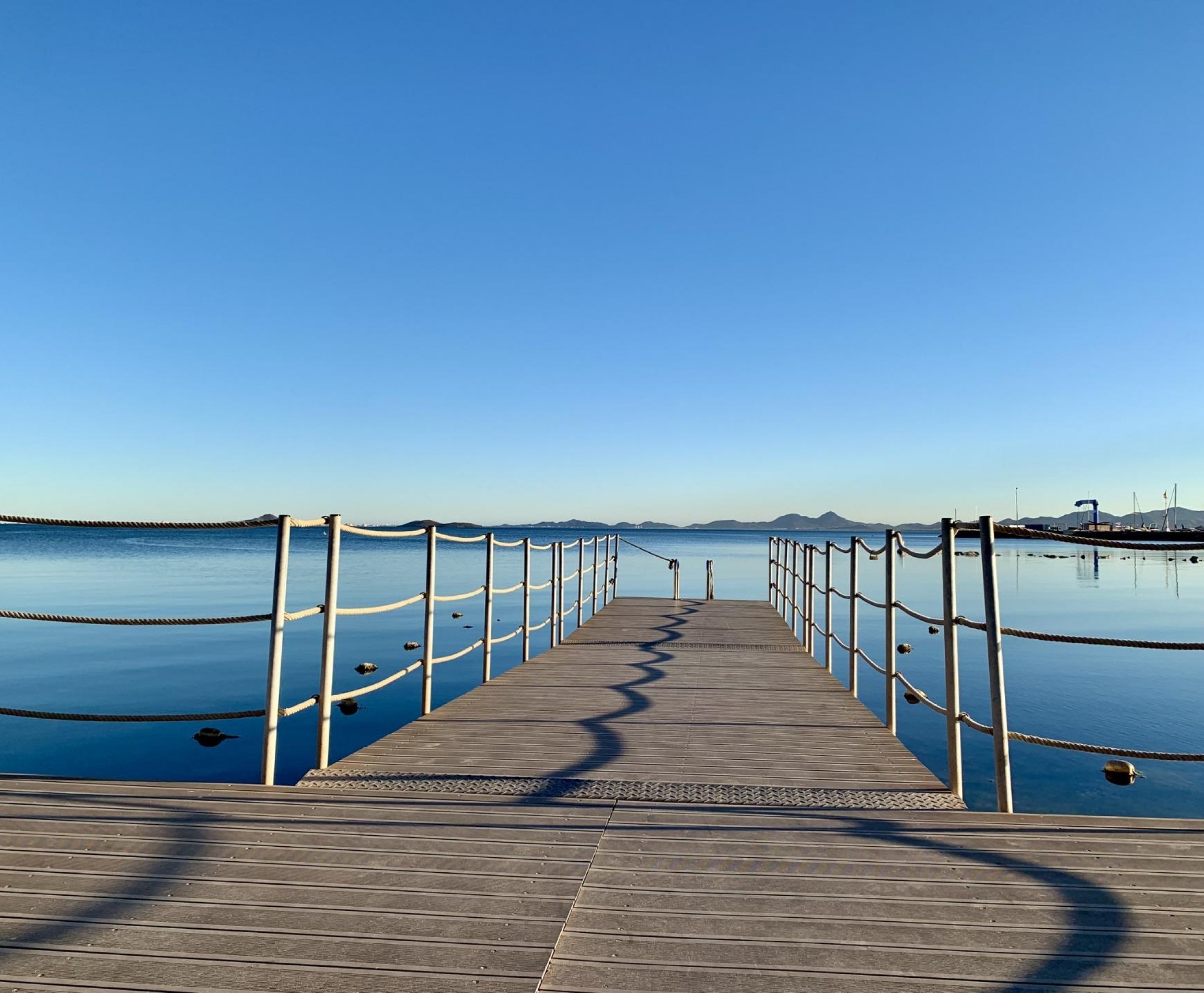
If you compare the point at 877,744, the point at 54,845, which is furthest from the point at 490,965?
the point at 877,744

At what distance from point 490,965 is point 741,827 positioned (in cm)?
112

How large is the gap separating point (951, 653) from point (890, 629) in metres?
1.09

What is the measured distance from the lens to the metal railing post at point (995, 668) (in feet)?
9.73

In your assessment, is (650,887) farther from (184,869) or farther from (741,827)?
(184,869)

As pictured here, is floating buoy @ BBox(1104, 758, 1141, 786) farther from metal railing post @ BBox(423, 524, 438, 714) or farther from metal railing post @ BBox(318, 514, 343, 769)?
metal railing post @ BBox(318, 514, 343, 769)

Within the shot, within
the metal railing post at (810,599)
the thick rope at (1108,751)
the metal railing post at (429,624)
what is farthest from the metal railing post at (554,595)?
the thick rope at (1108,751)

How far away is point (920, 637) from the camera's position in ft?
45.6

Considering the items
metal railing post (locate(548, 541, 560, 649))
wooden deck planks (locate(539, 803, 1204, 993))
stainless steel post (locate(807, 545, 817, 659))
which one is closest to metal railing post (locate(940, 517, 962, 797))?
wooden deck planks (locate(539, 803, 1204, 993))

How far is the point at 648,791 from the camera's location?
301 cm

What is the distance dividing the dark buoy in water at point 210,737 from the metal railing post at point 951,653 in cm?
602

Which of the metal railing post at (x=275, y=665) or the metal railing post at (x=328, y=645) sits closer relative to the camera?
the metal railing post at (x=275, y=665)

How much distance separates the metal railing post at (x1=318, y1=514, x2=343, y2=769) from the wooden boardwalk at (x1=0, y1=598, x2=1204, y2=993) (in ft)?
0.54

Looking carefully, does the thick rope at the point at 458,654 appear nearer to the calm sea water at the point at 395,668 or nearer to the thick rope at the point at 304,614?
the thick rope at the point at 304,614

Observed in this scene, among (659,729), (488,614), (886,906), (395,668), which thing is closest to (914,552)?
(659,729)
